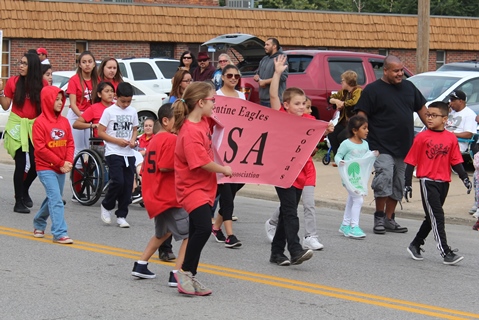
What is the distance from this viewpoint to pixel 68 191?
1460 cm

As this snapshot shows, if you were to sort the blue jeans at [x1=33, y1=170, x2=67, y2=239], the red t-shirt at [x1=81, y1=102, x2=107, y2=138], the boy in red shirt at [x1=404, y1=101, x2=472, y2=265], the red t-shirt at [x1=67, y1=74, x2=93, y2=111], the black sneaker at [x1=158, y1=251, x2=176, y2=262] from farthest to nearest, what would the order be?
1. the red t-shirt at [x1=67, y1=74, x2=93, y2=111]
2. the red t-shirt at [x1=81, y1=102, x2=107, y2=138]
3. the blue jeans at [x1=33, y1=170, x2=67, y2=239]
4. the boy in red shirt at [x1=404, y1=101, x2=472, y2=265]
5. the black sneaker at [x1=158, y1=251, x2=176, y2=262]

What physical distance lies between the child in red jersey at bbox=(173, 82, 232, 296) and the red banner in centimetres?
84

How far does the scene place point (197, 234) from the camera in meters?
7.54

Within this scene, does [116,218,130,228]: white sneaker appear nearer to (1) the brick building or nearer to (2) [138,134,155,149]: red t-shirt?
(2) [138,134,155,149]: red t-shirt

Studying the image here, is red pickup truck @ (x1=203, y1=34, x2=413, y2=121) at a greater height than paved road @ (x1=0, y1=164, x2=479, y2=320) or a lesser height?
greater

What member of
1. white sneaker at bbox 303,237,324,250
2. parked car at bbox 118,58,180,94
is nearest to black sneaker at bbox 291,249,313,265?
white sneaker at bbox 303,237,324,250

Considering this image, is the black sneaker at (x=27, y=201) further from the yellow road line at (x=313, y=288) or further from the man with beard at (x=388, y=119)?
the man with beard at (x=388, y=119)

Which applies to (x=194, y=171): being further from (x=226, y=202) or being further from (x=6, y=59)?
(x=6, y=59)

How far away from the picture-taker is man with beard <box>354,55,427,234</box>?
36.8 ft

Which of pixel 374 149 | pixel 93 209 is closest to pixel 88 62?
pixel 93 209

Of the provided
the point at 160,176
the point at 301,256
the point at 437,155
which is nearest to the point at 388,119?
the point at 437,155

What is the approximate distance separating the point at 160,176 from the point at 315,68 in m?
12.6

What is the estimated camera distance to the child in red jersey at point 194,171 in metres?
7.45

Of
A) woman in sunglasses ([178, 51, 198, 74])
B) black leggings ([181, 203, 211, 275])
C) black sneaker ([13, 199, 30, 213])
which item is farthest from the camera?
woman in sunglasses ([178, 51, 198, 74])
